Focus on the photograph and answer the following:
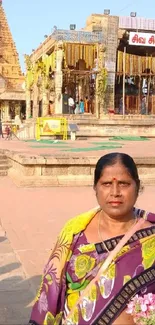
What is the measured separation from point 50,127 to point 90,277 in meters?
17.9

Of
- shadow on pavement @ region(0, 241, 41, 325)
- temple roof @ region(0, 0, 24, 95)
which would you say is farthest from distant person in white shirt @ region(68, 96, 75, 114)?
shadow on pavement @ region(0, 241, 41, 325)

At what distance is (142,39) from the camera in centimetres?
→ 2650

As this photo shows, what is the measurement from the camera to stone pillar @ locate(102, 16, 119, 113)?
25938mm

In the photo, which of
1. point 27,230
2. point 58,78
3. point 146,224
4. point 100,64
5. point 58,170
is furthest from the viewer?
point 58,78

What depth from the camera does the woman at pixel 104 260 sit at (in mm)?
1832

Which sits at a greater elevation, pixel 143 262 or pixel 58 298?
pixel 143 262

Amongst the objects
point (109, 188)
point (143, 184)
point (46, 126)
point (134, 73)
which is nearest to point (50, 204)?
point (143, 184)

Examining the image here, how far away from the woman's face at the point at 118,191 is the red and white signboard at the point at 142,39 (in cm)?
2524

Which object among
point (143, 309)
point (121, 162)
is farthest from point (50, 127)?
point (143, 309)

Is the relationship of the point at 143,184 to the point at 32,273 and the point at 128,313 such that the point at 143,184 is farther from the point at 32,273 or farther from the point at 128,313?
the point at 128,313

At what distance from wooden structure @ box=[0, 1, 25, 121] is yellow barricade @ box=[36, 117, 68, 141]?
14.5 metres

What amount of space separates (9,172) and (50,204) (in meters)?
3.60

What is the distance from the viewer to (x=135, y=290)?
1807mm

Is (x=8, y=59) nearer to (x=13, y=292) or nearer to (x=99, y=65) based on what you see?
(x=99, y=65)
